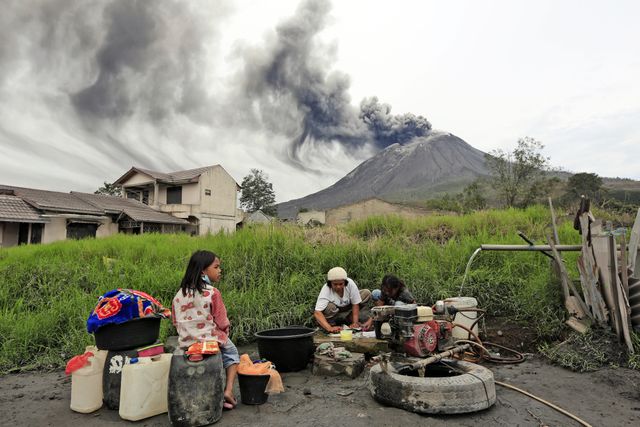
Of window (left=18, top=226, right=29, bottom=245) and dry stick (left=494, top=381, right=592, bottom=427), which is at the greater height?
window (left=18, top=226, right=29, bottom=245)

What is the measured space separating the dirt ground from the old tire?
2.7 inches

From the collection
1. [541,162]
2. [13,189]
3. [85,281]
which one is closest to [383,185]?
[541,162]

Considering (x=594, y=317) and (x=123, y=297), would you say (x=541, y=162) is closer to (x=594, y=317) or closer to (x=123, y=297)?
(x=594, y=317)

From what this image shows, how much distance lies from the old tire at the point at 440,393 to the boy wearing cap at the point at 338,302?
6.28 feet

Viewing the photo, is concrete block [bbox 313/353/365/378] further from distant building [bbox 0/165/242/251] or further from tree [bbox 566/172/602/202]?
tree [bbox 566/172/602/202]

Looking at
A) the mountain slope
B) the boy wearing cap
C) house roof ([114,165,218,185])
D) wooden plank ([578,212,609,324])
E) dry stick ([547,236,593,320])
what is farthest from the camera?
the mountain slope

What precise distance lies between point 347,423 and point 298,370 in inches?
56.8

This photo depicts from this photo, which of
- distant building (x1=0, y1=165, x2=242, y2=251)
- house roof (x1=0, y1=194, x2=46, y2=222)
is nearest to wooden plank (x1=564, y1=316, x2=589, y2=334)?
distant building (x1=0, y1=165, x2=242, y2=251)

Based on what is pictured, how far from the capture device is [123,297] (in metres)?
3.48

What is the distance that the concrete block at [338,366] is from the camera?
414 cm

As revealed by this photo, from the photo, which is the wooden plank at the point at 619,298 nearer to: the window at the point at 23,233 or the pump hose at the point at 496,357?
the pump hose at the point at 496,357

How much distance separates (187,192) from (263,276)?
67.6 feet

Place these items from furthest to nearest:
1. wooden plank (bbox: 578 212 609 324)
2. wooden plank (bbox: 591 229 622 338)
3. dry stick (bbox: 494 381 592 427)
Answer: wooden plank (bbox: 578 212 609 324) < wooden plank (bbox: 591 229 622 338) < dry stick (bbox: 494 381 592 427)

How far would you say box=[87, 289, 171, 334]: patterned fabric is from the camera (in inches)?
132
